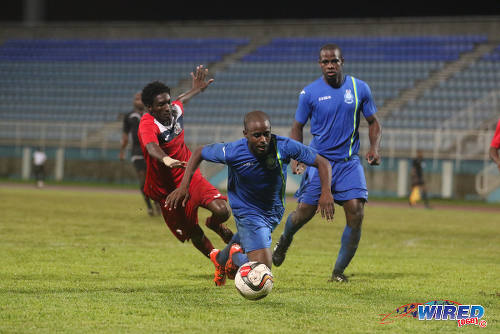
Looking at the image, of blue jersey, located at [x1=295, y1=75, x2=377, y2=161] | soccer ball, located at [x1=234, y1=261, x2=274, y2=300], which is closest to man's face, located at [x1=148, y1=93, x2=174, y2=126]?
blue jersey, located at [x1=295, y1=75, x2=377, y2=161]

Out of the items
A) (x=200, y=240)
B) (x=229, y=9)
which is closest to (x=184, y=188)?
(x=200, y=240)

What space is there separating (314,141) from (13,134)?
90.1 feet

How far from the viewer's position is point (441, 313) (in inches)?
241

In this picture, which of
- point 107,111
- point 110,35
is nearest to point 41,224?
point 107,111

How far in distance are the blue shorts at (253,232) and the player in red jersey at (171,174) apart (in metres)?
1.10

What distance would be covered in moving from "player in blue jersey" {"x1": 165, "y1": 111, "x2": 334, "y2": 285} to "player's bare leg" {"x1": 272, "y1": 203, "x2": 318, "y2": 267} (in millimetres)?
1311

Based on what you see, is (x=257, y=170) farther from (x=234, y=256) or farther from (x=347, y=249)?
(x=347, y=249)

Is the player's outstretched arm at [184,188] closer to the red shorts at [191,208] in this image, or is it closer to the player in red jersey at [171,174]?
the player in red jersey at [171,174]

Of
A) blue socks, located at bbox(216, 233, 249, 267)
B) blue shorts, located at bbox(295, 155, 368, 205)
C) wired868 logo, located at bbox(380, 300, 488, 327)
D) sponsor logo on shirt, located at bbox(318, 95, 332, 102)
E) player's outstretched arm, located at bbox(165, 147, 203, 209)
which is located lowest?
wired868 logo, located at bbox(380, 300, 488, 327)

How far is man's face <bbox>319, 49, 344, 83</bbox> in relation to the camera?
797cm

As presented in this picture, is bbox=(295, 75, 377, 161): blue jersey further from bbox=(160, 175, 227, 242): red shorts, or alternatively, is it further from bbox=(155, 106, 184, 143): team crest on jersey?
bbox=(155, 106, 184, 143): team crest on jersey

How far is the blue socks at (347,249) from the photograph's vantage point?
26.2 ft

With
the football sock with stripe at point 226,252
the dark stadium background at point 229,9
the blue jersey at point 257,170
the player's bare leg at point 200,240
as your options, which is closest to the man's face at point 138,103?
the player's bare leg at point 200,240

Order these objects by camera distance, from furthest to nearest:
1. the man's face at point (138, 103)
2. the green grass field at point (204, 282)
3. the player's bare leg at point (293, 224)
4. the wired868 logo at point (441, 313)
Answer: the man's face at point (138, 103)
the player's bare leg at point (293, 224)
the wired868 logo at point (441, 313)
the green grass field at point (204, 282)
